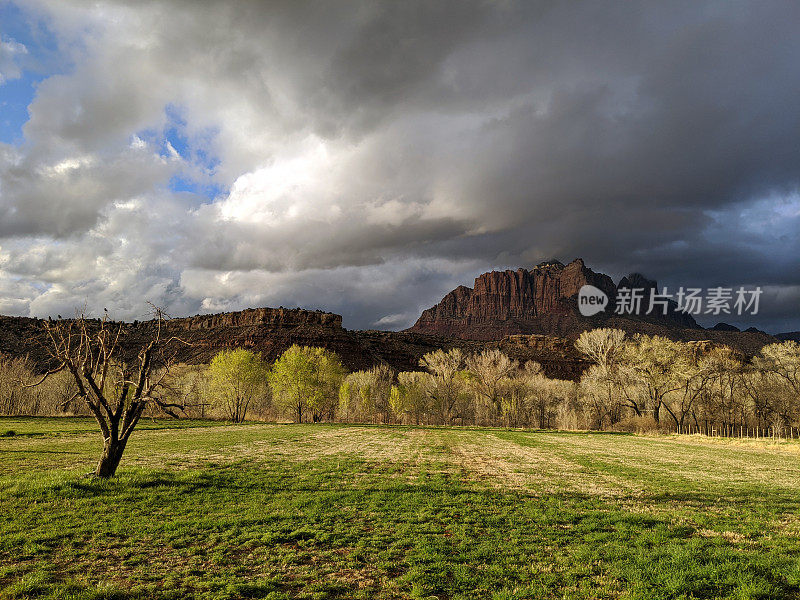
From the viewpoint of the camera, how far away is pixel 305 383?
253 feet

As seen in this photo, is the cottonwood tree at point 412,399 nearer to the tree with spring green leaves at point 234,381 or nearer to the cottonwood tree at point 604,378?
the tree with spring green leaves at point 234,381

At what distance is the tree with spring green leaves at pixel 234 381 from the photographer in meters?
77.1

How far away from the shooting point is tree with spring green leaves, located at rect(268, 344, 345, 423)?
77062 millimetres

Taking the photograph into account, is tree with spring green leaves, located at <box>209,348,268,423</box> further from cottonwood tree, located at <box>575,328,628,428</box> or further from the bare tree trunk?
cottonwood tree, located at <box>575,328,628,428</box>

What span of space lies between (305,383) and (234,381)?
13468 mm

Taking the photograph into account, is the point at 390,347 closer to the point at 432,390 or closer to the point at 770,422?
the point at 432,390

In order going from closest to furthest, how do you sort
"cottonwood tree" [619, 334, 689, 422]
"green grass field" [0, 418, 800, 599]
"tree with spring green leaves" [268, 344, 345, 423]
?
"green grass field" [0, 418, 800, 599]
"cottonwood tree" [619, 334, 689, 422]
"tree with spring green leaves" [268, 344, 345, 423]

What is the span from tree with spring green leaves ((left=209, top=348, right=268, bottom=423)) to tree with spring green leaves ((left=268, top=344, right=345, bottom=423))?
3.85m

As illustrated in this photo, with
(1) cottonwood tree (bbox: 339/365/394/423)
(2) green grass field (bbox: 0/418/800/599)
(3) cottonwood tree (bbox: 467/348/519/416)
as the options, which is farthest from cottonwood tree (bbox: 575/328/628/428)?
(2) green grass field (bbox: 0/418/800/599)

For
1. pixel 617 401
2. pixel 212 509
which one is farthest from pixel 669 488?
pixel 617 401

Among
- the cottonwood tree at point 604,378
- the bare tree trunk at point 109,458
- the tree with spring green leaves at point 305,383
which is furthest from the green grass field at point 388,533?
the cottonwood tree at point 604,378

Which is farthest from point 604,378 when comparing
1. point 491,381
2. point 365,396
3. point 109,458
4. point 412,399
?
point 109,458

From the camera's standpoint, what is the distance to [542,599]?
7.86m

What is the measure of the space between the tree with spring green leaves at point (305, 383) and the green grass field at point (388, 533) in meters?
54.8
